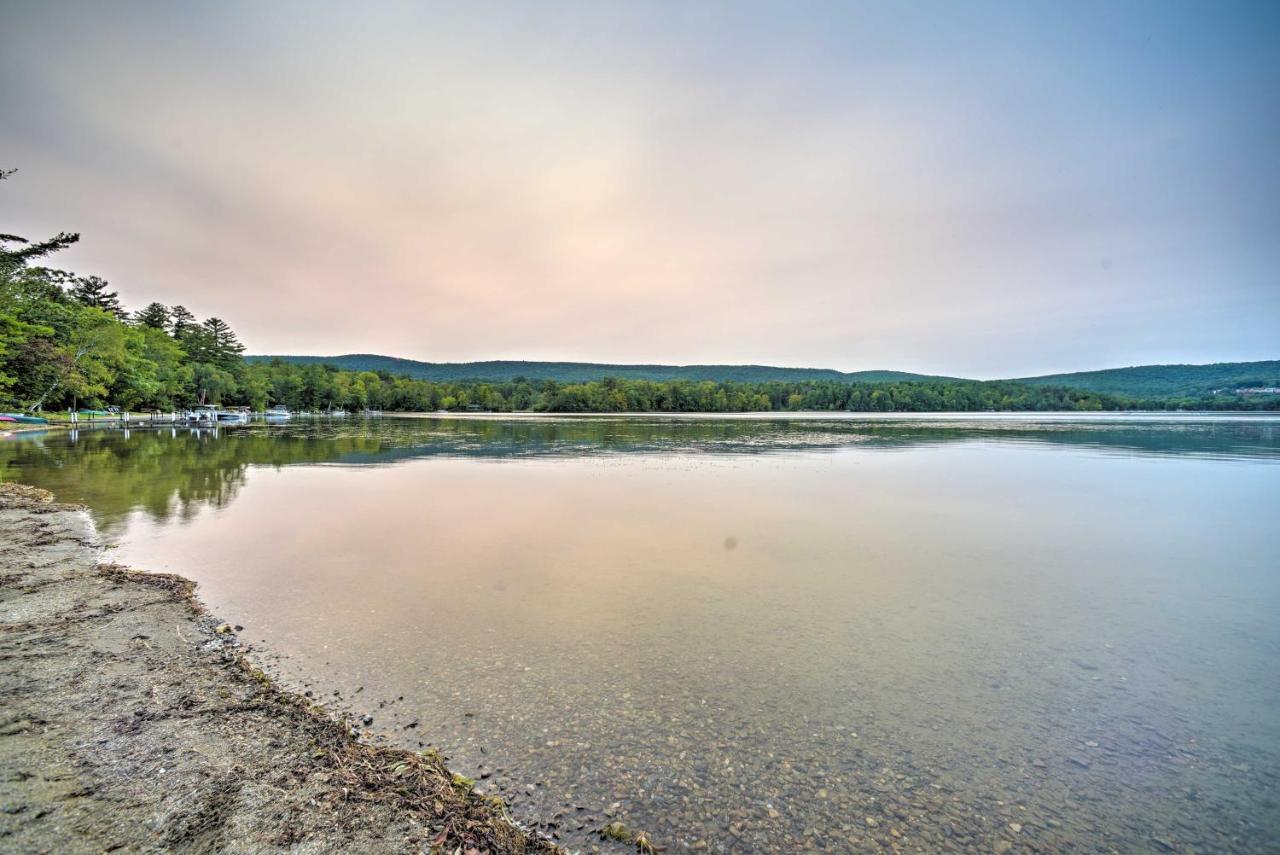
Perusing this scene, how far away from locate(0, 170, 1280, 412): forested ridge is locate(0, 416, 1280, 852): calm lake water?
34.0m

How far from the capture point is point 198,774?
383cm

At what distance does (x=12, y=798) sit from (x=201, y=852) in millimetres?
1474

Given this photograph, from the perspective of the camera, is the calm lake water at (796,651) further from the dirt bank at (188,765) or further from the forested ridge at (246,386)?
the forested ridge at (246,386)

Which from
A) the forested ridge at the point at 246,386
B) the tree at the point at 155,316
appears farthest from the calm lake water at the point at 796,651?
the tree at the point at 155,316

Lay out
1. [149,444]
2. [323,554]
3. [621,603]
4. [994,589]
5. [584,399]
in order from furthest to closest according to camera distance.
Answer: [584,399]
[149,444]
[323,554]
[994,589]
[621,603]

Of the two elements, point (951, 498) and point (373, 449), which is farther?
point (373, 449)

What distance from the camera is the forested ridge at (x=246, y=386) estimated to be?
44688mm

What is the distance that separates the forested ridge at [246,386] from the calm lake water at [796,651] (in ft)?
112

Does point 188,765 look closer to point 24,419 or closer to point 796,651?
point 796,651

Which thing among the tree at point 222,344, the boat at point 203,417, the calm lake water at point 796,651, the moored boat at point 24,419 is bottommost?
the calm lake water at point 796,651

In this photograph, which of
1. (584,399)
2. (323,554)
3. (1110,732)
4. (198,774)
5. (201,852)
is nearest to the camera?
(201,852)

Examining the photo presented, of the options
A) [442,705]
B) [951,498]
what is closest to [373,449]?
[951,498]

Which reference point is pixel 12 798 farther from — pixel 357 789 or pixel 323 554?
pixel 323 554

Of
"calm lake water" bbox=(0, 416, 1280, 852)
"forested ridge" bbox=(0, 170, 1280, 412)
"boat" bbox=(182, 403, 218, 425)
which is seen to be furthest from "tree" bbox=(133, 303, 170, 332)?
"calm lake water" bbox=(0, 416, 1280, 852)
